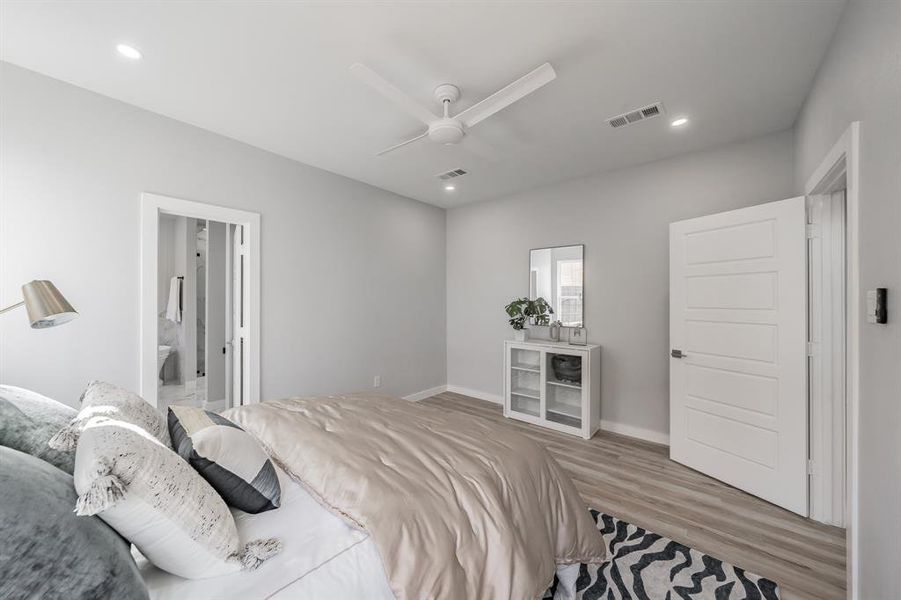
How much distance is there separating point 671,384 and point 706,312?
0.72 m

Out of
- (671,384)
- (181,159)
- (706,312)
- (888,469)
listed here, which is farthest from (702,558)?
(181,159)

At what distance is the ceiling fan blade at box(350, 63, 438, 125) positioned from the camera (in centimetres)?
169

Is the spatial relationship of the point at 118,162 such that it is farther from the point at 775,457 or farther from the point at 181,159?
the point at 775,457

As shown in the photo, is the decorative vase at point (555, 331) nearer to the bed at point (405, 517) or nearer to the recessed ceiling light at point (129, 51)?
the bed at point (405, 517)

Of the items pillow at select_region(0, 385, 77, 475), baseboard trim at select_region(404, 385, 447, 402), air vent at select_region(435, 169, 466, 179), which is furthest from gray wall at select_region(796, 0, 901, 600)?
baseboard trim at select_region(404, 385, 447, 402)

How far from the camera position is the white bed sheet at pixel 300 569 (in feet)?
3.03

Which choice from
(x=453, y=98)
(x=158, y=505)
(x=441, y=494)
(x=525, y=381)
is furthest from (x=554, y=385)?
(x=158, y=505)

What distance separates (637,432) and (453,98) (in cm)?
355

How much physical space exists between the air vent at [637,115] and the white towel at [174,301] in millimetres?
5641

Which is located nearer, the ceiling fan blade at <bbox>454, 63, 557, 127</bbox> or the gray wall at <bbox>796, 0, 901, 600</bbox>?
the gray wall at <bbox>796, 0, 901, 600</bbox>

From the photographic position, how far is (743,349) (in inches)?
104

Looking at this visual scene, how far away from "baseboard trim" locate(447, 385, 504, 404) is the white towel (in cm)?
404

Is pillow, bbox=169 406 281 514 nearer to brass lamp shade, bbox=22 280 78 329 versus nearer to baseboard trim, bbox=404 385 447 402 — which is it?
brass lamp shade, bbox=22 280 78 329

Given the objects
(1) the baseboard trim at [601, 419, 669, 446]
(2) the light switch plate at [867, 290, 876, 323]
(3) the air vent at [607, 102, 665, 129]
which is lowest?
Result: (1) the baseboard trim at [601, 419, 669, 446]
